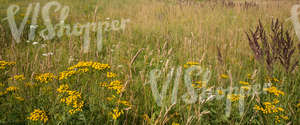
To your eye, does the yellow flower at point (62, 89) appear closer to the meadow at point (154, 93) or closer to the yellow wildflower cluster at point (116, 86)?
the meadow at point (154, 93)

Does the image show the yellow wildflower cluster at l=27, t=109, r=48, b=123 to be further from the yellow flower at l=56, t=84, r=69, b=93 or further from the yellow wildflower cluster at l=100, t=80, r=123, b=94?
the yellow wildflower cluster at l=100, t=80, r=123, b=94

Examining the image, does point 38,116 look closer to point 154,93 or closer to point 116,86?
point 116,86

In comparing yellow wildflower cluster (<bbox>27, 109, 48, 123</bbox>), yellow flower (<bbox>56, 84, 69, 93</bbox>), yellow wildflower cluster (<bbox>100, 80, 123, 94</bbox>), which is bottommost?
yellow wildflower cluster (<bbox>27, 109, 48, 123</bbox>)

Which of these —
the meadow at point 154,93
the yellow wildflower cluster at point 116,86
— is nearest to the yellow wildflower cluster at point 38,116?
the meadow at point 154,93

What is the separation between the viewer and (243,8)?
5738mm

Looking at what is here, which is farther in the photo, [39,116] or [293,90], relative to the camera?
[293,90]

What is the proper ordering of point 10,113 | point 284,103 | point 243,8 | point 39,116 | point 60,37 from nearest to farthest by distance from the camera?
point 39,116 < point 10,113 < point 284,103 < point 60,37 < point 243,8

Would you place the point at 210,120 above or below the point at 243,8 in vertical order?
below

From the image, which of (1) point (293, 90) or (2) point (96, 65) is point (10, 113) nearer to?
(2) point (96, 65)

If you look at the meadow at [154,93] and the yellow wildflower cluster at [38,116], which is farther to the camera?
the meadow at [154,93]

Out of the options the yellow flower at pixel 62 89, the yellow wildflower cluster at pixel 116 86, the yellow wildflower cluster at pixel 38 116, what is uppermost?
the yellow wildflower cluster at pixel 116 86

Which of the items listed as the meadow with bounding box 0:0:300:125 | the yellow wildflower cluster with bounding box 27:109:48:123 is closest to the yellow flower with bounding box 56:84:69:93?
the meadow with bounding box 0:0:300:125

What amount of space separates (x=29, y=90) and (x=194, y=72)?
1.71m

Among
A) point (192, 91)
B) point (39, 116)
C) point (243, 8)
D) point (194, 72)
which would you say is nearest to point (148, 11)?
point (243, 8)
